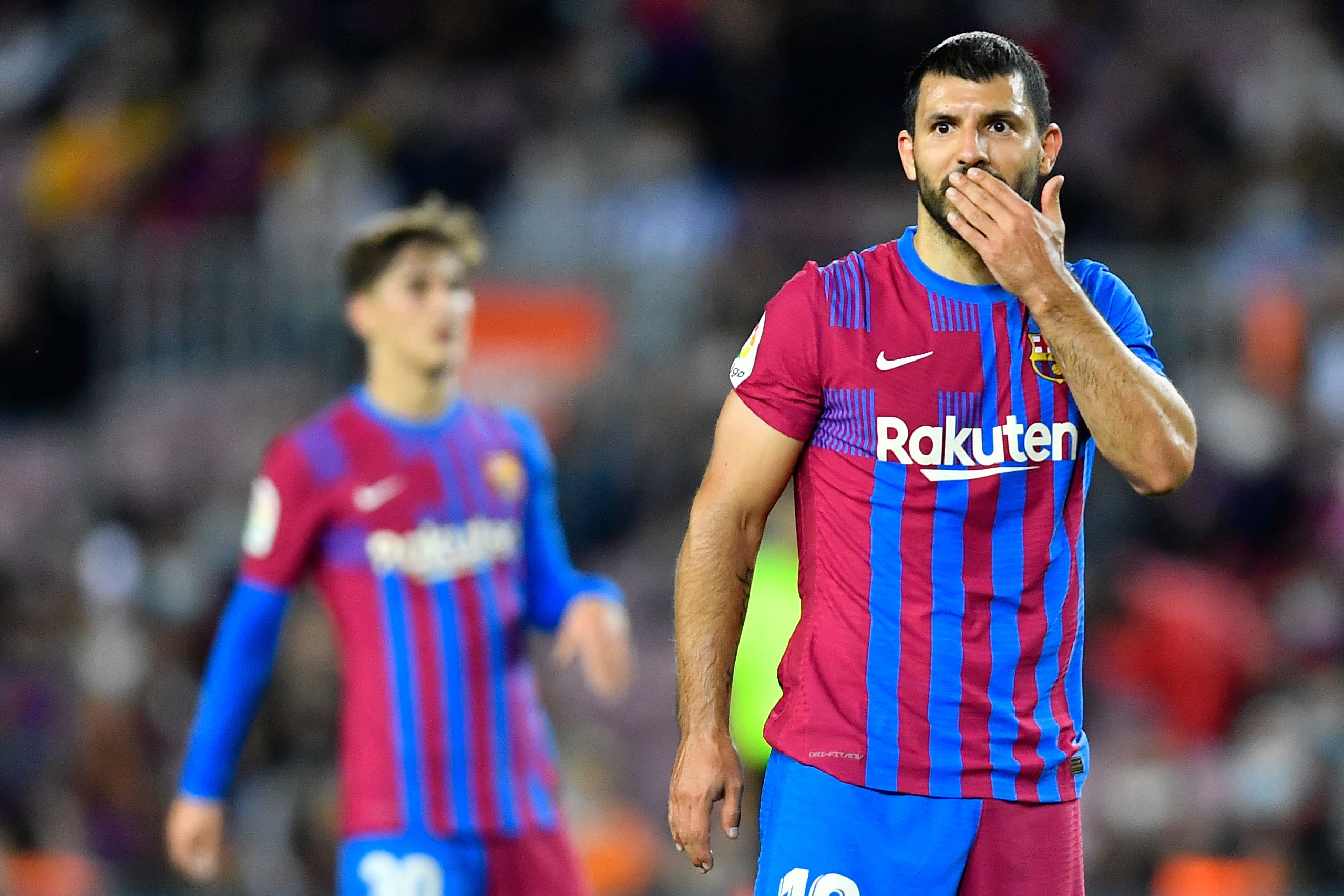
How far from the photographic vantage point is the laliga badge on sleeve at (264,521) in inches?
185

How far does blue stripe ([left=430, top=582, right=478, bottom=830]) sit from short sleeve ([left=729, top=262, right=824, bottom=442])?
5.39 feet

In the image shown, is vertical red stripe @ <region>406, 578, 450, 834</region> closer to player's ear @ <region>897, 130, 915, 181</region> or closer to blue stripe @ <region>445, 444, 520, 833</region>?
blue stripe @ <region>445, 444, 520, 833</region>

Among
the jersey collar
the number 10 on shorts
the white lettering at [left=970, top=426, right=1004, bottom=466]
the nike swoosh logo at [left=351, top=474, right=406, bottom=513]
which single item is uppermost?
the jersey collar

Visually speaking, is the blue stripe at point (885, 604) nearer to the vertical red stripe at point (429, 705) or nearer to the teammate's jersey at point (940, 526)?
the teammate's jersey at point (940, 526)

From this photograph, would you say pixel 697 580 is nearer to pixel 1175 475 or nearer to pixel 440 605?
pixel 1175 475

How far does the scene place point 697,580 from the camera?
324 centimetres

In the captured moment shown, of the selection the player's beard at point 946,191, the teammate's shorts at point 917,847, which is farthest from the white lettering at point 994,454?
the teammate's shorts at point 917,847

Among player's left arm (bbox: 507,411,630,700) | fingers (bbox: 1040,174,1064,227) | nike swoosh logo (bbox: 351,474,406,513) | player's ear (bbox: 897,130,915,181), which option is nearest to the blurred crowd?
player's left arm (bbox: 507,411,630,700)

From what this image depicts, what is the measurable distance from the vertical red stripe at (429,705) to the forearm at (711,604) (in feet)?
4.63

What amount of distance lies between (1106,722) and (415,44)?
19.3 feet

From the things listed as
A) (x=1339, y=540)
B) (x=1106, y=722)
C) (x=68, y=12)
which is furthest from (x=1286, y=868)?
(x=68, y=12)

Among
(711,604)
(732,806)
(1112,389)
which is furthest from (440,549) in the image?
(1112,389)

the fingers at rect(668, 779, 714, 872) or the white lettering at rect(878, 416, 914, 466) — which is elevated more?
the white lettering at rect(878, 416, 914, 466)

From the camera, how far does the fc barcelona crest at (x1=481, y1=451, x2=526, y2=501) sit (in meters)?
4.89
